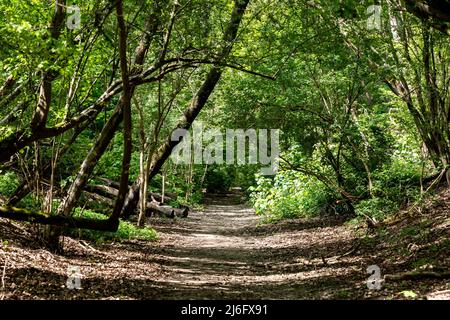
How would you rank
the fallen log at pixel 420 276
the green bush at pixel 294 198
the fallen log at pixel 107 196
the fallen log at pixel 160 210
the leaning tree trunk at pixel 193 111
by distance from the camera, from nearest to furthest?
1. the fallen log at pixel 420 276
2. the leaning tree trunk at pixel 193 111
3. the fallen log at pixel 107 196
4. the green bush at pixel 294 198
5. the fallen log at pixel 160 210

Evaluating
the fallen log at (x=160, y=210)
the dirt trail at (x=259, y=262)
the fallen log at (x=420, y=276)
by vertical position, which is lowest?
the dirt trail at (x=259, y=262)

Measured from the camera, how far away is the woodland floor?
7.20 metres

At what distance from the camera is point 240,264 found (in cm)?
1129

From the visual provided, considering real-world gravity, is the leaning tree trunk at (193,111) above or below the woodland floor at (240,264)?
above

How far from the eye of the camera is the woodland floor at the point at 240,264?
283 inches

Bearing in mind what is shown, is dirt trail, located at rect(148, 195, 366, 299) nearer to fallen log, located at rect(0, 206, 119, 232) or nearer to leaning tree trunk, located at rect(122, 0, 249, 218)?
fallen log, located at rect(0, 206, 119, 232)

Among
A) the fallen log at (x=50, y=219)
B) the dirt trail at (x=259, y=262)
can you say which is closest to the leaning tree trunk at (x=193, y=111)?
the dirt trail at (x=259, y=262)

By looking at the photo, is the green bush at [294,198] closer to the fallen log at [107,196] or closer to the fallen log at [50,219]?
the fallen log at [107,196]

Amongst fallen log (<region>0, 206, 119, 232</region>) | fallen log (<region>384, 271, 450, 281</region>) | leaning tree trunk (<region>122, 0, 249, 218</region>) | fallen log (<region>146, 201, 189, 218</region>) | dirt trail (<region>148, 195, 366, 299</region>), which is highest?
leaning tree trunk (<region>122, 0, 249, 218</region>)

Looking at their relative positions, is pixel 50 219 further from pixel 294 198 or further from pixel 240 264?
pixel 294 198

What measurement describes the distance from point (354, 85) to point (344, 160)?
3.06 m

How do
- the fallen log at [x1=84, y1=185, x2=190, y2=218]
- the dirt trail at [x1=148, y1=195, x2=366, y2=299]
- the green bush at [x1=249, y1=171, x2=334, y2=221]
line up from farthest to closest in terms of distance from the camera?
the green bush at [x1=249, y1=171, x2=334, y2=221], the fallen log at [x1=84, y1=185, x2=190, y2=218], the dirt trail at [x1=148, y1=195, x2=366, y2=299]

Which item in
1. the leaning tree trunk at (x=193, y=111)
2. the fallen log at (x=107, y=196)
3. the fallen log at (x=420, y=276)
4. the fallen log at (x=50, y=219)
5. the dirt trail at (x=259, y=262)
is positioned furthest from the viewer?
the fallen log at (x=107, y=196)

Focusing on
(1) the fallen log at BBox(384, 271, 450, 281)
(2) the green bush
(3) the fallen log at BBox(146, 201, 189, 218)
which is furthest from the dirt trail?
(3) the fallen log at BBox(146, 201, 189, 218)
